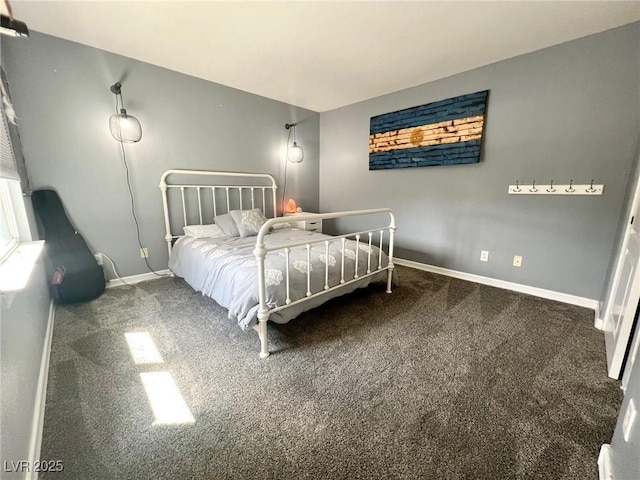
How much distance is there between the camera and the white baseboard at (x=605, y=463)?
92 centimetres

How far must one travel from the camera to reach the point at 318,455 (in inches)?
40.8

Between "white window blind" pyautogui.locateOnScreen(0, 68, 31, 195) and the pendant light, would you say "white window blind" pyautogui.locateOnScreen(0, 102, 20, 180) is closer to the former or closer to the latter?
"white window blind" pyautogui.locateOnScreen(0, 68, 31, 195)

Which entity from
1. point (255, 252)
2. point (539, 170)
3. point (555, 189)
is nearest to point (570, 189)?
point (555, 189)

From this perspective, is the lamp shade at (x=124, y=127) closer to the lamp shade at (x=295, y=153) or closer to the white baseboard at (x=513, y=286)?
the lamp shade at (x=295, y=153)

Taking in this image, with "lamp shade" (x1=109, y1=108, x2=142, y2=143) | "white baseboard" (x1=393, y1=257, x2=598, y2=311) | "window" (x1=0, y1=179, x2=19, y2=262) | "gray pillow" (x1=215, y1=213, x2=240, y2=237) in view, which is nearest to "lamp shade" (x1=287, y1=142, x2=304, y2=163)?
"gray pillow" (x1=215, y1=213, x2=240, y2=237)

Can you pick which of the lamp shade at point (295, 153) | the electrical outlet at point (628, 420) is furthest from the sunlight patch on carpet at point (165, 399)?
the lamp shade at point (295, 153)

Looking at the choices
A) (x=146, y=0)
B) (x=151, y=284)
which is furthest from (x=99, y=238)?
(x=146, y=0)

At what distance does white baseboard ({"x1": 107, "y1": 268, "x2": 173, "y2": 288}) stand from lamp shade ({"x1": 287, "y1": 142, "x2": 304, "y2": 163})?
2.21 meters

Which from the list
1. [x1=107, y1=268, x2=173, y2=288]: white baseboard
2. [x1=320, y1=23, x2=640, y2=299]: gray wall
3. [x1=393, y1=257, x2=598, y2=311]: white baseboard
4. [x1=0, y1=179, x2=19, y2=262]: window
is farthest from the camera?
[x1=107, y1=268, x2=173, y2=288]: white baseboard

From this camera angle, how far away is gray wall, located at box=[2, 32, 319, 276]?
7.06ft

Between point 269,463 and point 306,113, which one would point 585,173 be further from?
point 306,113

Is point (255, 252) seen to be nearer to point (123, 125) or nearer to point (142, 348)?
point (142, 348)

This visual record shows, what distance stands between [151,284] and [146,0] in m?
2.39

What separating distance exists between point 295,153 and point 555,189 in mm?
2970
